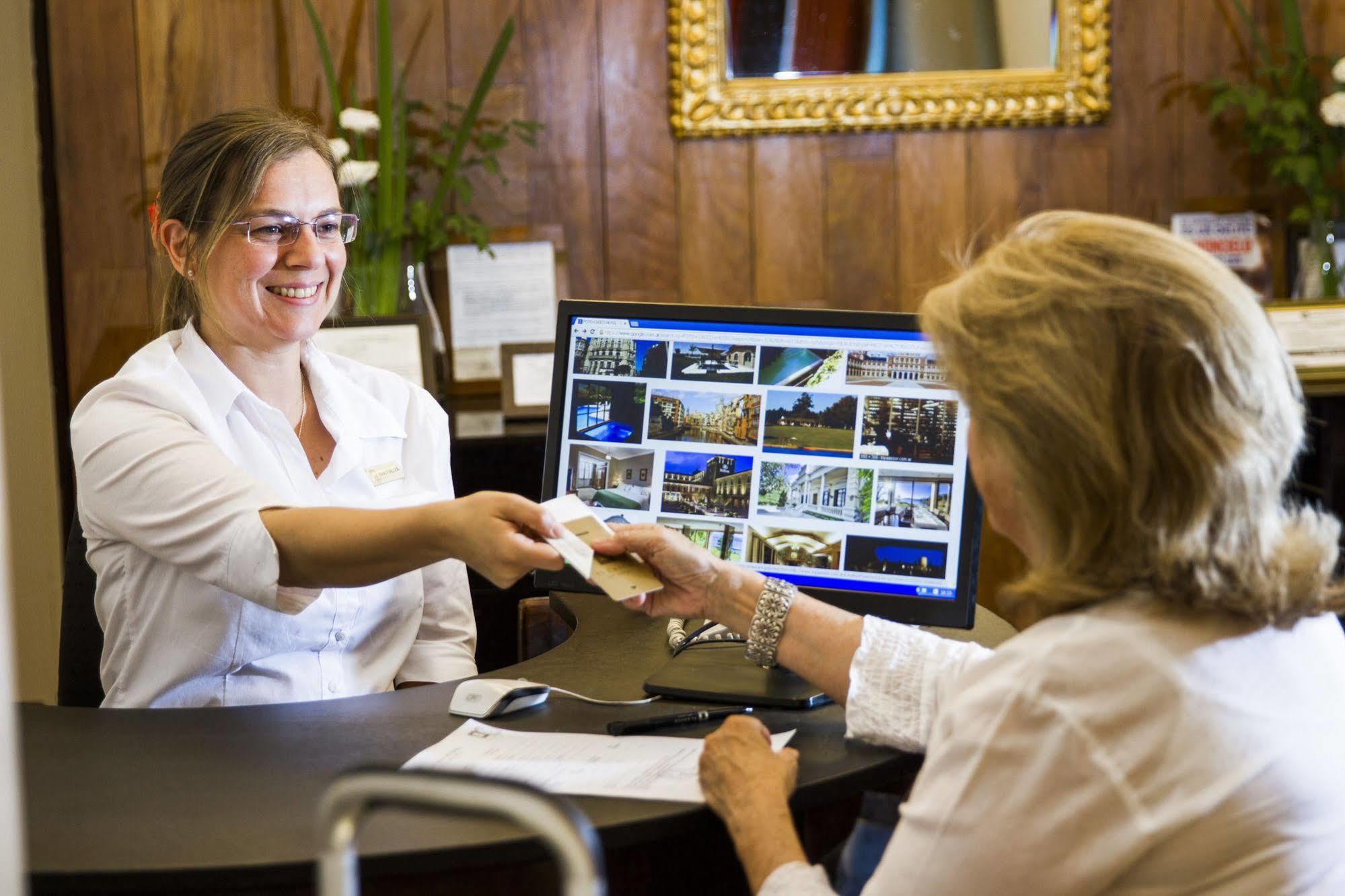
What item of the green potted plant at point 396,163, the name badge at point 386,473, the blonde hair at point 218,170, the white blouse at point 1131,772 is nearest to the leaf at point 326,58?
the green potted plant at point 396,163

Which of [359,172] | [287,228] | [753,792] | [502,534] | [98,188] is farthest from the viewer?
[98,188]

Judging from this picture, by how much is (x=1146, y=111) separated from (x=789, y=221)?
93 cm

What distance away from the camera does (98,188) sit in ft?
10.9

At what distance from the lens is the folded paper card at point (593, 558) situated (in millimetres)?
1425

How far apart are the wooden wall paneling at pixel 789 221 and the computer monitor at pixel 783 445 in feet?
6.17

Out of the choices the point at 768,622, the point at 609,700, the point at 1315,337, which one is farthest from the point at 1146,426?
the point at 1315,337

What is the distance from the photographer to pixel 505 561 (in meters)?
1.43

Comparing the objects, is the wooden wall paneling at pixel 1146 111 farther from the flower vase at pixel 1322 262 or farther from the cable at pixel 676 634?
the cable at pixel 676 634

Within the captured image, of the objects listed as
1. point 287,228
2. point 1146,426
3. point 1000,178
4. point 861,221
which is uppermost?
point 1000,178

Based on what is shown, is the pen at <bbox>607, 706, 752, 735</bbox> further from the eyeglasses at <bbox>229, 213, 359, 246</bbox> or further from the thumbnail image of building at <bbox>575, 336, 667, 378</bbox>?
the eyeglasses at <bbox>229, 213, 359, 246</bbox>

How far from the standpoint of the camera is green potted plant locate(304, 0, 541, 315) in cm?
313

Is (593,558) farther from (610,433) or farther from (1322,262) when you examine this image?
(1322,262)

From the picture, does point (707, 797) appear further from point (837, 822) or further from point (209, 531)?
point (209, 531)

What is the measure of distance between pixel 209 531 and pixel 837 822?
771 millimetres
